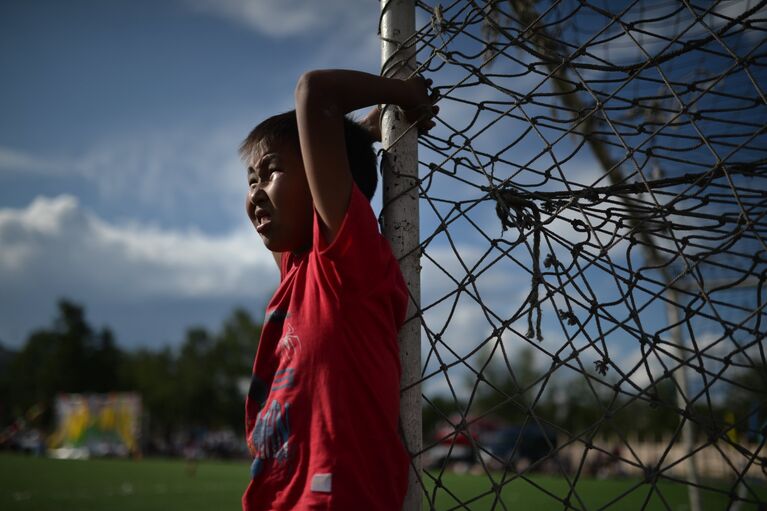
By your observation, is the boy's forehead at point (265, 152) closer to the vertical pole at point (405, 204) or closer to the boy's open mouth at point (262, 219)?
the boy's open mouth at point (262, 219)

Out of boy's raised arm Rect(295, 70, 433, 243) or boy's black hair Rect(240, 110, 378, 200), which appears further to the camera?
boy's black hair Rect(240, 110, 378, 200)

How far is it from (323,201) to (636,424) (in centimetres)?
4274

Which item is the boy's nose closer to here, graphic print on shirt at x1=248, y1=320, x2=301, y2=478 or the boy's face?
the boy's face

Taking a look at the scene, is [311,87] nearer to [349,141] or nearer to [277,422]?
[349,141]

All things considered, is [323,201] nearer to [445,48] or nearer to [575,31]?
[445,48]

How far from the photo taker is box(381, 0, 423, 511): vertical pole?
1648 mm

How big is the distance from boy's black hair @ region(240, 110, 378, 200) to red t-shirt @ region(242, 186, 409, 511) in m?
0.29

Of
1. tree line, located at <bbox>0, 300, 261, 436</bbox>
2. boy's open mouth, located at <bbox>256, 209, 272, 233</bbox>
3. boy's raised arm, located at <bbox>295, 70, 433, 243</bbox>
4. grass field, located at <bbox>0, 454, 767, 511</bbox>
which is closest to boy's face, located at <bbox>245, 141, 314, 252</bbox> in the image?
boy's open mouth, located at <bbox>256, 209, 272, 233</bbox>

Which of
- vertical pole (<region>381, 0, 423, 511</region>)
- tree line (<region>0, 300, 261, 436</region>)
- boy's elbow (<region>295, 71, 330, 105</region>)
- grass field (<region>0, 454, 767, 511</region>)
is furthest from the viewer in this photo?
tree line (<region>0, 300, 261, 436</region>)

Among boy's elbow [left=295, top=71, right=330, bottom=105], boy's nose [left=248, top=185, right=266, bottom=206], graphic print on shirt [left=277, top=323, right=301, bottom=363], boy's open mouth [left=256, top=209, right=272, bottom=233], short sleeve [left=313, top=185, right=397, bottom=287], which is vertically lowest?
graphic print on shirt [left=277, top=323, right=301, bottom=363]

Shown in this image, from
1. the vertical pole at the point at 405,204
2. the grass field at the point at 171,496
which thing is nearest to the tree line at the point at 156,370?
the grass field at the point at 171,496

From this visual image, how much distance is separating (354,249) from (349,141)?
0.43 metres

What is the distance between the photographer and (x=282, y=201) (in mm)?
1533

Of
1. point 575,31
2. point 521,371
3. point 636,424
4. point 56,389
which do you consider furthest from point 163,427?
point 575,31
